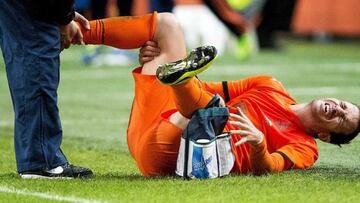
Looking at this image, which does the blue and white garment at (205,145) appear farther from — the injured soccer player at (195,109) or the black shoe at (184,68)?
the black shoe at (184,68)

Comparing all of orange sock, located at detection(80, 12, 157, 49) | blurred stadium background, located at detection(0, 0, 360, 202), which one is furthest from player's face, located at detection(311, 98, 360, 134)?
orange sock, located at detection(80, 12, 157, 49)

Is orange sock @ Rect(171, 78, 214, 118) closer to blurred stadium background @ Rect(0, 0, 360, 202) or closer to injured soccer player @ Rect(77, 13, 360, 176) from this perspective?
injured soccer player @ Rect(77, 13, 360, 176)

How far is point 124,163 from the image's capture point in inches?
215

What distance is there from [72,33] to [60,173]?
25.1 inches

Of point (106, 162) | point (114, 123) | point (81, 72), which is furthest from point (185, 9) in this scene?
point (106, 162)

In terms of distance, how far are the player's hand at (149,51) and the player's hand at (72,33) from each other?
Result: 0.96ft

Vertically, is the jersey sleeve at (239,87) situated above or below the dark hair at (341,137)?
above

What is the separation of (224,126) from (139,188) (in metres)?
0.53

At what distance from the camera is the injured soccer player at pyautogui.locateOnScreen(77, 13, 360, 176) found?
14.9 ft

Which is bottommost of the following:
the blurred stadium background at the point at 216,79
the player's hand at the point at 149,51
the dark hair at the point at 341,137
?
the blurred stadium background at the point at 216,79

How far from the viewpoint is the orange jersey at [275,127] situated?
15.8 ft

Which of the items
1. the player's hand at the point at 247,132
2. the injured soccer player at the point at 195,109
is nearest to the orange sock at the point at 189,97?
the injured soccer player at the point at 195,109

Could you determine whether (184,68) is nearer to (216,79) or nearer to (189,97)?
(189,97)

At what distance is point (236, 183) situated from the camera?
14.7ft
